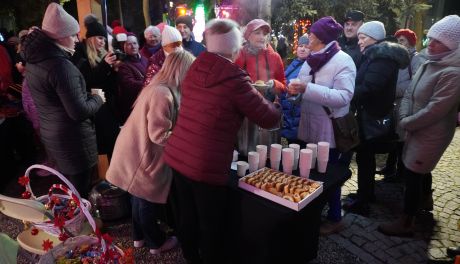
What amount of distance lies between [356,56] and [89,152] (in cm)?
359

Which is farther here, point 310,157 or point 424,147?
point 424,147

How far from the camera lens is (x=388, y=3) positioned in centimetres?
943

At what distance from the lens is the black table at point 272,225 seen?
231cm

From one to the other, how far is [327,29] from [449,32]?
1.12 meters

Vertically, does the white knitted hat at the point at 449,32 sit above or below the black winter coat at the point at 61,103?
above

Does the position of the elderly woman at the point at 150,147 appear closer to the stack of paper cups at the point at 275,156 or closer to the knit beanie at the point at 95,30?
the stack of paper cups at the point at 275,156

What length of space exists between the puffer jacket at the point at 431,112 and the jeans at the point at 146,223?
267 cm

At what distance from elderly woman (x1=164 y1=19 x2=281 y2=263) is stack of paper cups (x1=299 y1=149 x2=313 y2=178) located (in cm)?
39

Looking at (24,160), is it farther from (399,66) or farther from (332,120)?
(399,66)

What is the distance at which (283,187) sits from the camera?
2354mm

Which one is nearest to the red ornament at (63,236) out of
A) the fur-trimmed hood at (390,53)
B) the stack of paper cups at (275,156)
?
the stack of paper cups at (275,156)

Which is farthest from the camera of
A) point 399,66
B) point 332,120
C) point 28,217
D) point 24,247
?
→ point 399,66

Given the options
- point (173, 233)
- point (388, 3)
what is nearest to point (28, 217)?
point (173, 233)

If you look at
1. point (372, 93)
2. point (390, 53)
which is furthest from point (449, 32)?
point (372, 93)
